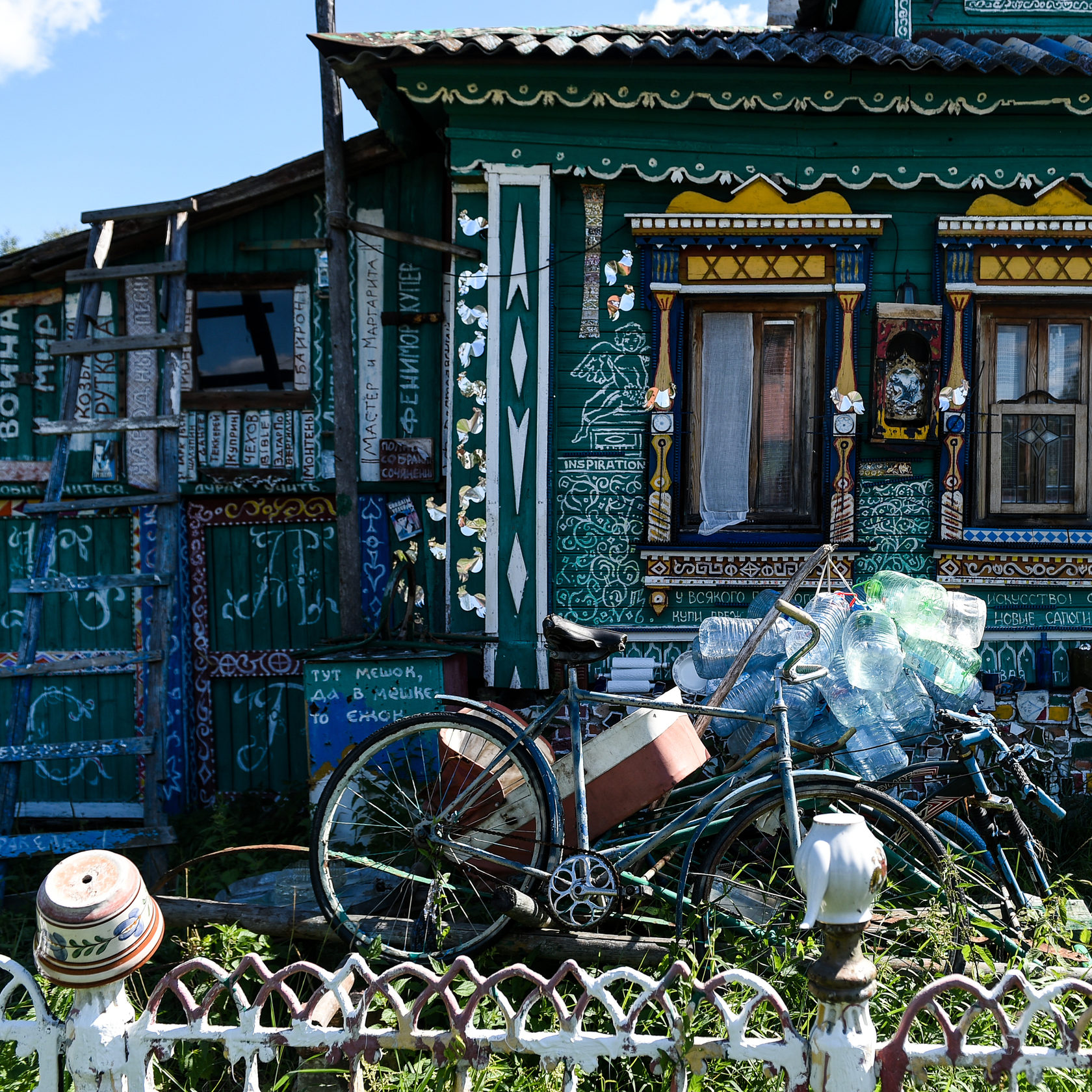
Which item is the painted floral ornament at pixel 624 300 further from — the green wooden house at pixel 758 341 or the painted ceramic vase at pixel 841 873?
the painted ceramic vase at pixel 841 873

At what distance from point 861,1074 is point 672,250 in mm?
4504

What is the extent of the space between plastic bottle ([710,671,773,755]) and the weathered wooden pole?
235cm

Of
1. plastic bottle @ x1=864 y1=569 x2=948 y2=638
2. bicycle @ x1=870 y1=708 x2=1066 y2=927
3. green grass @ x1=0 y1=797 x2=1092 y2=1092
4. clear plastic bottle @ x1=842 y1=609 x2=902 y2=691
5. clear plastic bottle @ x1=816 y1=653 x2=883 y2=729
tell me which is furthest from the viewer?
plastic bottle @ x1=864 y1=569 x2=948 y2=638

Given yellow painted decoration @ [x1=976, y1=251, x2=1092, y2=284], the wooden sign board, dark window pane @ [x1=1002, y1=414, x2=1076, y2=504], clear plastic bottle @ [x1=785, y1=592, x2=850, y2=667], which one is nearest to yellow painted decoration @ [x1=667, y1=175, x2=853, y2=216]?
yellow painted decoration @ [x1=976, y1=251, x2=1092, y2=284]

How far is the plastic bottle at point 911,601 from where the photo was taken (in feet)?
15.5

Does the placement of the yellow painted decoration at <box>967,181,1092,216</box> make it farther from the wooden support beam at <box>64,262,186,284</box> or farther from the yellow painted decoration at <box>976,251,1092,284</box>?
the wooden support beam at <box>64,262,186,284</box>

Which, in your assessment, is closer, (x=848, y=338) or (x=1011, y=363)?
(x=848, y=338)

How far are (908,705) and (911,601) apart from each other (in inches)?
24.2

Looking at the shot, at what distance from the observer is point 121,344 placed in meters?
4.92

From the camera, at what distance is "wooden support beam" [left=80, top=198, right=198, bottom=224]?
17.4ft

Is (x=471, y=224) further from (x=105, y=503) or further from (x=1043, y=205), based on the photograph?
(x=1043, y=205)

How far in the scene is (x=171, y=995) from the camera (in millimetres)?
3736

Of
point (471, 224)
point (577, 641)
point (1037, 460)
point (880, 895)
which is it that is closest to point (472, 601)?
point (577, 641)

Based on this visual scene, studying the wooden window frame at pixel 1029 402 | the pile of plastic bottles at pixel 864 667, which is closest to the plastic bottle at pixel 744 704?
the pile of plastic bottles at pixel 864 667
